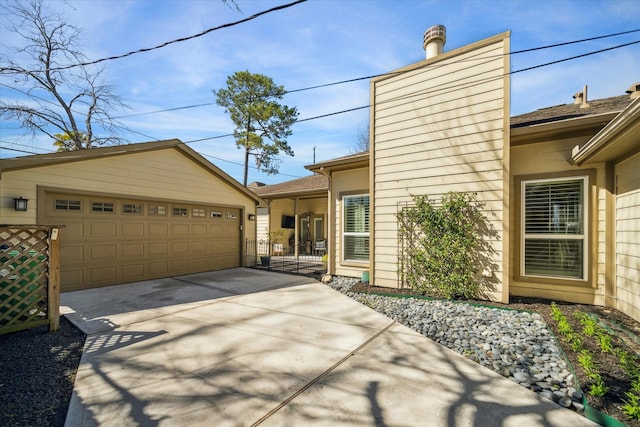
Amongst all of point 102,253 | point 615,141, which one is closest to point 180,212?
point 102,253

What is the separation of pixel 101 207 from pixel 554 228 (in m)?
9.55

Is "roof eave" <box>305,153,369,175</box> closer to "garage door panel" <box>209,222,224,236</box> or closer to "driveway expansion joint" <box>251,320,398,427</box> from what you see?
"garage door panel" <box>209,222,224,236</box>

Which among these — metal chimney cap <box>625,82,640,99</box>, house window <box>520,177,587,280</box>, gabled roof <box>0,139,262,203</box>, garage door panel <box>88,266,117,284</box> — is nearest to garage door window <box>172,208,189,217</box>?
gabled roof <box>0,139,262,203</box>

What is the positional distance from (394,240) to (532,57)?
4188 millimetres

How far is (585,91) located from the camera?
6.10m

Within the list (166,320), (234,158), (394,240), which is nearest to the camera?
(166,320)

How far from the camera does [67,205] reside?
6125 mm

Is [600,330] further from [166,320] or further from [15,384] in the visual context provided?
[15,384]

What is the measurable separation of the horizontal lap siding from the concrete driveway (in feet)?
8.52

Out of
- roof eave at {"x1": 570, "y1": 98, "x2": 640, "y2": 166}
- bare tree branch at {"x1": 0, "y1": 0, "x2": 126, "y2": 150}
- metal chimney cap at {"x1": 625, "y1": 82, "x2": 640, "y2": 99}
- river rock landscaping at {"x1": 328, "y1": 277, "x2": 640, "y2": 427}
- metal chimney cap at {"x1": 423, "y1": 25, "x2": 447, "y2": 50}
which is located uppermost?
bare tree branch at {"x1": 0, "y1": 0, "x2": 126, "y2": 150}

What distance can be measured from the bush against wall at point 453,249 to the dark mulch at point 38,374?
5.24 m

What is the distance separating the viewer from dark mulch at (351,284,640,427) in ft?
7.05

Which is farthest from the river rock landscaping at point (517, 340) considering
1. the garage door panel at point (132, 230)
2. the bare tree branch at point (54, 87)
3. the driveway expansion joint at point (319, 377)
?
the bare tree branch at point (54, 87)

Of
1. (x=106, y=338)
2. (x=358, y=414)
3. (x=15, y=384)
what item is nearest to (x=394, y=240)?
(x=358, y=414)
